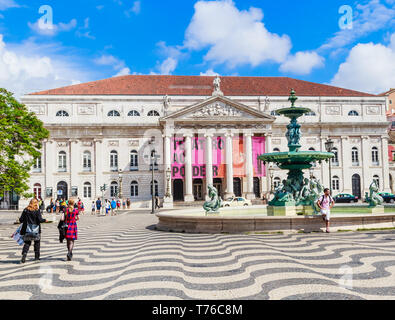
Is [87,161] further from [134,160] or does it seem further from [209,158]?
[209,158]

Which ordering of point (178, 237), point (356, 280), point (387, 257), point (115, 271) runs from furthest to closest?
1. point (178, 237)
2. point (387, 257)
3. point (115, 271)
4. point (356, 280)

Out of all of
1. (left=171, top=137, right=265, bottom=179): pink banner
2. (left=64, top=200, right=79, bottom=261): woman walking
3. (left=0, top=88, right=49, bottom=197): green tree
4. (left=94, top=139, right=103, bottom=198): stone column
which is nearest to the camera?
(left=64, top=200, right=79, bottom=261): woman walking

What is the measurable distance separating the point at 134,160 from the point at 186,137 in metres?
7.79

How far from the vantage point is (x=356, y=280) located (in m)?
5.49

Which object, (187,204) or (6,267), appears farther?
(187,204)

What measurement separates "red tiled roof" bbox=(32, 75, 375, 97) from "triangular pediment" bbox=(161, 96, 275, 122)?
4541 mm

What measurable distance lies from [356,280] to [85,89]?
1725 inches

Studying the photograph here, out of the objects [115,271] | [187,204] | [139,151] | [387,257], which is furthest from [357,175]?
[115,271]

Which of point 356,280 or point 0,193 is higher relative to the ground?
point 0,193

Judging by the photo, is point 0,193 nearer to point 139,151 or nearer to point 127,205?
point 127,205

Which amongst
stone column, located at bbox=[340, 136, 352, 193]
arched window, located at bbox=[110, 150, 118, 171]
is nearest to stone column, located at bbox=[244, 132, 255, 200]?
stone column, located at bbox=[340, 136, 352, 193]

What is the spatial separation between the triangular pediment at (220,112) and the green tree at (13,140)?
20.6 metres

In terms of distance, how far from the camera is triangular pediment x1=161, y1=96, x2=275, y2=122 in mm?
39781

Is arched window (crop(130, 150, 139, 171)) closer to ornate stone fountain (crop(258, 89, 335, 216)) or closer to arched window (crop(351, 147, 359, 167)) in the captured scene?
arched window (crop(351, 147, 359, 167))
